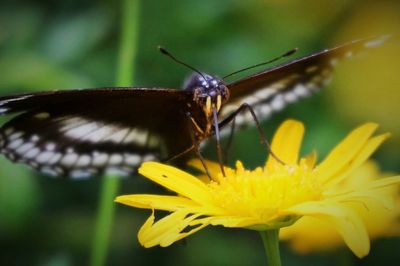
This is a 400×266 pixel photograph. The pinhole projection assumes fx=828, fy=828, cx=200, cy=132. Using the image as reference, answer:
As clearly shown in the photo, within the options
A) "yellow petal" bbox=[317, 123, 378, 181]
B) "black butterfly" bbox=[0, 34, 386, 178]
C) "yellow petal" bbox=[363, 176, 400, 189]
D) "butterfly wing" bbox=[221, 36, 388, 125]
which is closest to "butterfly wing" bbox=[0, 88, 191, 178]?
"black butterfly" bbox=[0, 34, 386, 178]

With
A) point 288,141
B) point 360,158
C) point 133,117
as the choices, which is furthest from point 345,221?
point 133,117

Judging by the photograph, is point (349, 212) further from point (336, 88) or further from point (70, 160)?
point (336, 88)

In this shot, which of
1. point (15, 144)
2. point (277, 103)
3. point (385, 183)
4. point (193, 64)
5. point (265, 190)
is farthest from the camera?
point (193, 64)

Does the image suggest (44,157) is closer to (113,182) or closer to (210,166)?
(113,182)

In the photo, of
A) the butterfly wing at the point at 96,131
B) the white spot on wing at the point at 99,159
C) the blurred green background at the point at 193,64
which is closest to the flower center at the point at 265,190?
the butterfly wing at the point at 96,131

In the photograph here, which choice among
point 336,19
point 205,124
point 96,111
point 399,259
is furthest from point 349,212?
point 336,19
